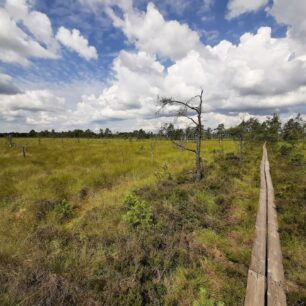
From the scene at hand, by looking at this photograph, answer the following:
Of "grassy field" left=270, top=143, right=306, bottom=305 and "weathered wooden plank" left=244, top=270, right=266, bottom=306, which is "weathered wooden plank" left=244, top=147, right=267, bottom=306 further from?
"grassy field" left=270, top=143, right=306, bottom=305

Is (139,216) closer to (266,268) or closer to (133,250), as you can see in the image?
(133,250)

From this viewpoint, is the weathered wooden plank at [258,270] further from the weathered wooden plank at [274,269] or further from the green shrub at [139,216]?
the green shrub at [139,216]

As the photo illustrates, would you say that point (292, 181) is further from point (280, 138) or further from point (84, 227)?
point (280, 138)

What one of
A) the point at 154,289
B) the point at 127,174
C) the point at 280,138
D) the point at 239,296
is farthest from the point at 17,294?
the point at 280,138

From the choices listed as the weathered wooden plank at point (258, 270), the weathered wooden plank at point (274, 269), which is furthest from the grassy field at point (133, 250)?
the weathered wooden plank at point (274, 269)

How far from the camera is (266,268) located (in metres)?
4.52

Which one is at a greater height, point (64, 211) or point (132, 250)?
point (132, 250)

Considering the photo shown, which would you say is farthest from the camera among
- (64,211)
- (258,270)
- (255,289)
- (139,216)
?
(64,211)

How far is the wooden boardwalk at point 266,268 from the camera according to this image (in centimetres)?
369

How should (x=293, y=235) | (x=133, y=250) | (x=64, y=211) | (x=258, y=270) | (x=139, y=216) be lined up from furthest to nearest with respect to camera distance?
(x=64, y=211), (x=139, y=216), (x=293, y=235), (x=133, y=250), (x=258, y=270)

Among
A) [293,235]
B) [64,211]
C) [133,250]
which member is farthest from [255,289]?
[64,211]

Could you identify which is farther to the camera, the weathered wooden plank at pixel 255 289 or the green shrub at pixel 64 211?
the green shrub at pixel 64 211

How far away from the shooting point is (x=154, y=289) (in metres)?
4.00

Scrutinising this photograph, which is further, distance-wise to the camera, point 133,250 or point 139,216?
point 139,216
